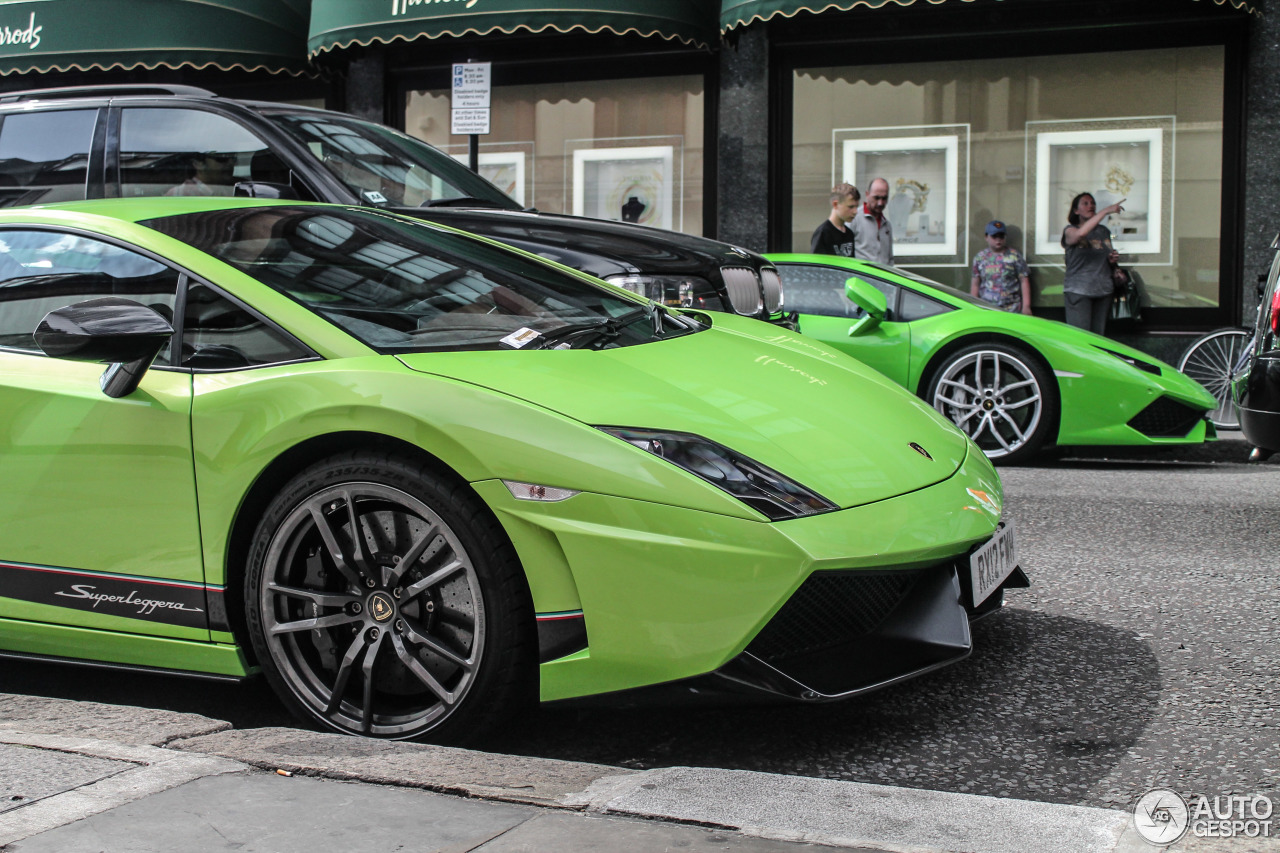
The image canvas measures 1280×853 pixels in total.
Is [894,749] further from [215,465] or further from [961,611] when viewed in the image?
[215,465]

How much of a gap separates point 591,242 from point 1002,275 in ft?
22.5

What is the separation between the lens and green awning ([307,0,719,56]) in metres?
11.9

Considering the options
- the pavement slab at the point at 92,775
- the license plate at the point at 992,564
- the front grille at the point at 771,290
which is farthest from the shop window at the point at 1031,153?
the pavement slab at the point at 92,775

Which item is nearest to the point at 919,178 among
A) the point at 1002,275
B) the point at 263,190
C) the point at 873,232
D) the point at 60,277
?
the point at 1002,275

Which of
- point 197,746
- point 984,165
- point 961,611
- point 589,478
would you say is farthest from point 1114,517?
point 984,165

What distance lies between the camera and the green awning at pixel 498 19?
11891mm

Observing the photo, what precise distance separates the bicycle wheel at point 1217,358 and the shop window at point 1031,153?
1.26 m

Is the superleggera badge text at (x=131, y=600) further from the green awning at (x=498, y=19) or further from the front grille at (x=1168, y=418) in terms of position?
the green awning at (x=498, y=19)

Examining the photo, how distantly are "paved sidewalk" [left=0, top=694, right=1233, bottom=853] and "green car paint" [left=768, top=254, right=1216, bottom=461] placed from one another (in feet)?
19.4

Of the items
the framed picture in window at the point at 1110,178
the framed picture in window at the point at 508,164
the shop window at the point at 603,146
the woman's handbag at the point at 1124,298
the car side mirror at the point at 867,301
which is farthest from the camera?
the framed picture in window at the point at 508,164

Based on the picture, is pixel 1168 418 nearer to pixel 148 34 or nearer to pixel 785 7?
pixel 785 7

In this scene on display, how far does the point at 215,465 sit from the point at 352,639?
52cm

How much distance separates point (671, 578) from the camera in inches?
113

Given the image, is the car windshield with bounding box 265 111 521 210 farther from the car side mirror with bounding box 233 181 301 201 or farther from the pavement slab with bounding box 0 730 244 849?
the pavement slab with bounding box 0 730 244 849
